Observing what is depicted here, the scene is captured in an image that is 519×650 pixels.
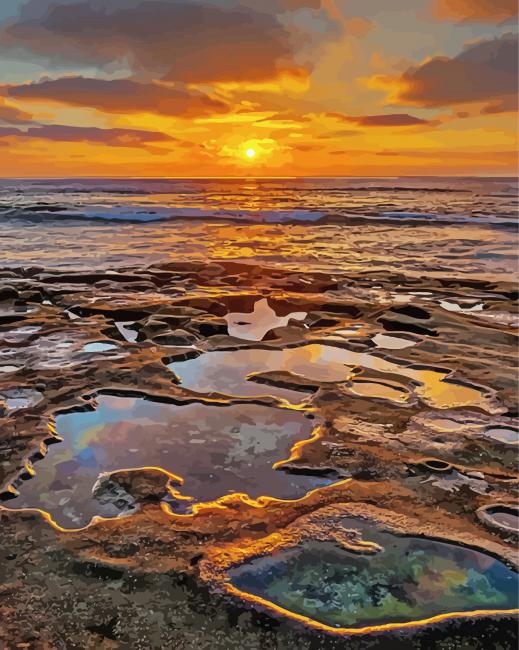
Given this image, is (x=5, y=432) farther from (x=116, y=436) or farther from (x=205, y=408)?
(x=205, y=408)

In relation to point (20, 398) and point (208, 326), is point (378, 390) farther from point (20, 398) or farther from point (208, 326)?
point (20, 398)

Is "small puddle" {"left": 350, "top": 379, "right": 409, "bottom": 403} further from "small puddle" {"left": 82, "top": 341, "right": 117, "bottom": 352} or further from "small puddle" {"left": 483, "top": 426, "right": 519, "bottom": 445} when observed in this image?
"small puddle" {"left": 82, "top": 341, "right": 117, "bottom": 352}

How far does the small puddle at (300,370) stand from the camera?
4629 millimetres

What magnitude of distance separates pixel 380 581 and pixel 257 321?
4754 millimetres

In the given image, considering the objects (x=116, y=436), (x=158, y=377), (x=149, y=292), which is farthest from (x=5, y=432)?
(x=149, y=292)

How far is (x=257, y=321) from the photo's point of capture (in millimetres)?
7031

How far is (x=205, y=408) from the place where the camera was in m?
4.29

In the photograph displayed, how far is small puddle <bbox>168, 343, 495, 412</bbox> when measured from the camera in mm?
4629

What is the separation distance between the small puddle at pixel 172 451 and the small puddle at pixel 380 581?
1.91ft

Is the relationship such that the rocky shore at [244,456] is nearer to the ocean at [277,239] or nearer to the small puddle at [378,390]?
the small puddle at [378,390]

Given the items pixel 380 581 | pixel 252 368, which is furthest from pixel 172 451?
pixel 252 368

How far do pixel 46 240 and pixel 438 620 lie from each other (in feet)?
53.0

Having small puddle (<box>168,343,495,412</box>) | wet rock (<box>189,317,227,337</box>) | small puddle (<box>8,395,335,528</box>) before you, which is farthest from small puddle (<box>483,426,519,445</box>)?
wet rock (<box>189,317,227,337</box>)

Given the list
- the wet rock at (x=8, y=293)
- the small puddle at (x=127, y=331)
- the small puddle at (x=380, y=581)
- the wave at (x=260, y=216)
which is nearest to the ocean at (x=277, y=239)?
the wave at (x=260, y=216)
